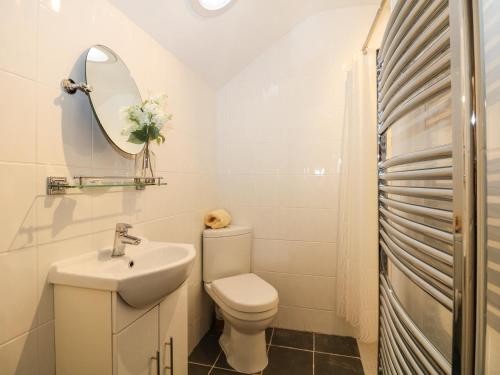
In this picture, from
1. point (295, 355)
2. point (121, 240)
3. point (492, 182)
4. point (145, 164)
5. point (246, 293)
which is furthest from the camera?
point (295, 355)

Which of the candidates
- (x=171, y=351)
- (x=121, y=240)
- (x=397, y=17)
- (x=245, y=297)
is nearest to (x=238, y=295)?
(x=245, y=297)

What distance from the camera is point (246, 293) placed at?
5.38ft

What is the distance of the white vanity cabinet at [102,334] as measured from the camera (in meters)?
0.83

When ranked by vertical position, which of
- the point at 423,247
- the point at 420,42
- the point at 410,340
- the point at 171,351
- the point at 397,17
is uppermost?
the point at 397,17

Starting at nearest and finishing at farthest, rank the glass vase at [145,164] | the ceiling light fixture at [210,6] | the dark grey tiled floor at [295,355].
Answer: the glass vase at [145,164]
the ceiling light fixture at [210,6]
the dark grey tiled floor at [295,355]

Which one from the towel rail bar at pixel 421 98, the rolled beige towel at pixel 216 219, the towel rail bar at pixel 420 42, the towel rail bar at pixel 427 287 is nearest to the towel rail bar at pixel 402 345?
the towel rail bar at pixel 427 287

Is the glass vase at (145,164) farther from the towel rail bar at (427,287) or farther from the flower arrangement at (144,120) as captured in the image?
the towel rail bar at (427,287)

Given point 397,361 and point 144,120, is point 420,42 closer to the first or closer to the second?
point 397,361

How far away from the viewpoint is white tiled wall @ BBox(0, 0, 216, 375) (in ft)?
2.59

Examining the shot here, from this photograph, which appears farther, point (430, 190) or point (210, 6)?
point (210, 6)

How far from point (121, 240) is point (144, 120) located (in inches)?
21.3

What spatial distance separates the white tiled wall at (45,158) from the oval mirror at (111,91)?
0.14 feet

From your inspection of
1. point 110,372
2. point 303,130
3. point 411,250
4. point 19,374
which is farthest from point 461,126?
point 303,130

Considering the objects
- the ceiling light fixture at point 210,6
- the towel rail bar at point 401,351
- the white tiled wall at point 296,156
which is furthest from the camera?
the white tiled wall at point 296,156
